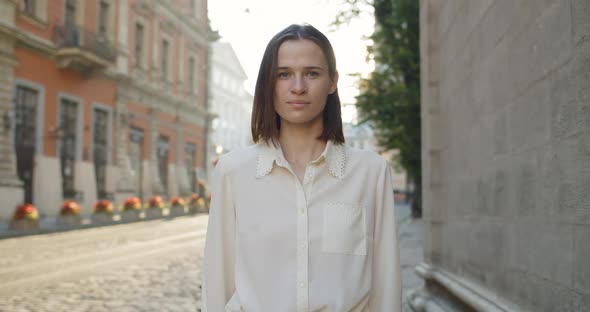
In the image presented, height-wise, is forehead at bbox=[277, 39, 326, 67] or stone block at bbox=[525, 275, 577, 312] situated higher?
forehead at bbox=[277, 39, 326, 67]

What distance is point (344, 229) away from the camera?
1940mm

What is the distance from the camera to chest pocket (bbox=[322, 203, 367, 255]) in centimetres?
193

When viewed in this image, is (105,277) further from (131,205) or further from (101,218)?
(131,205)

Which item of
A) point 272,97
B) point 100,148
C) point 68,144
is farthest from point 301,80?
point 100,148

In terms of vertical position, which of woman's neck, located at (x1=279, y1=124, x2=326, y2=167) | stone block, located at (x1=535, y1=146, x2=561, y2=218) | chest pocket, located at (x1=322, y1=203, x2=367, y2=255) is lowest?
chest pocket, located at (x1=322, y1=203, x2=367, y2=255)

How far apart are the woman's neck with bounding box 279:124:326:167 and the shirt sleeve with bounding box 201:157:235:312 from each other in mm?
226

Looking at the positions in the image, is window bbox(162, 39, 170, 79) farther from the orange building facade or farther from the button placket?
the button placket

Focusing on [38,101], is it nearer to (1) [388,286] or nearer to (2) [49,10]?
(2) [49,10]

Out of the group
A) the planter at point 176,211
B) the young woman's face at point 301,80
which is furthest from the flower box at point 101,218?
the young woman's face at point 301,80

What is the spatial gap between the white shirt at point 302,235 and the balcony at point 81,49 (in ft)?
82.3

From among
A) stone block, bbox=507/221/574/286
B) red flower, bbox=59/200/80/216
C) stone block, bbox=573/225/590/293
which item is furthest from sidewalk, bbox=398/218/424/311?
red flower, bbox=59/200/80/216

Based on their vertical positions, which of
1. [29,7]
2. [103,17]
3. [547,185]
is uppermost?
[103,17]

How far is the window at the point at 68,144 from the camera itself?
25.7 metres

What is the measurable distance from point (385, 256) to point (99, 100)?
93.8ft
